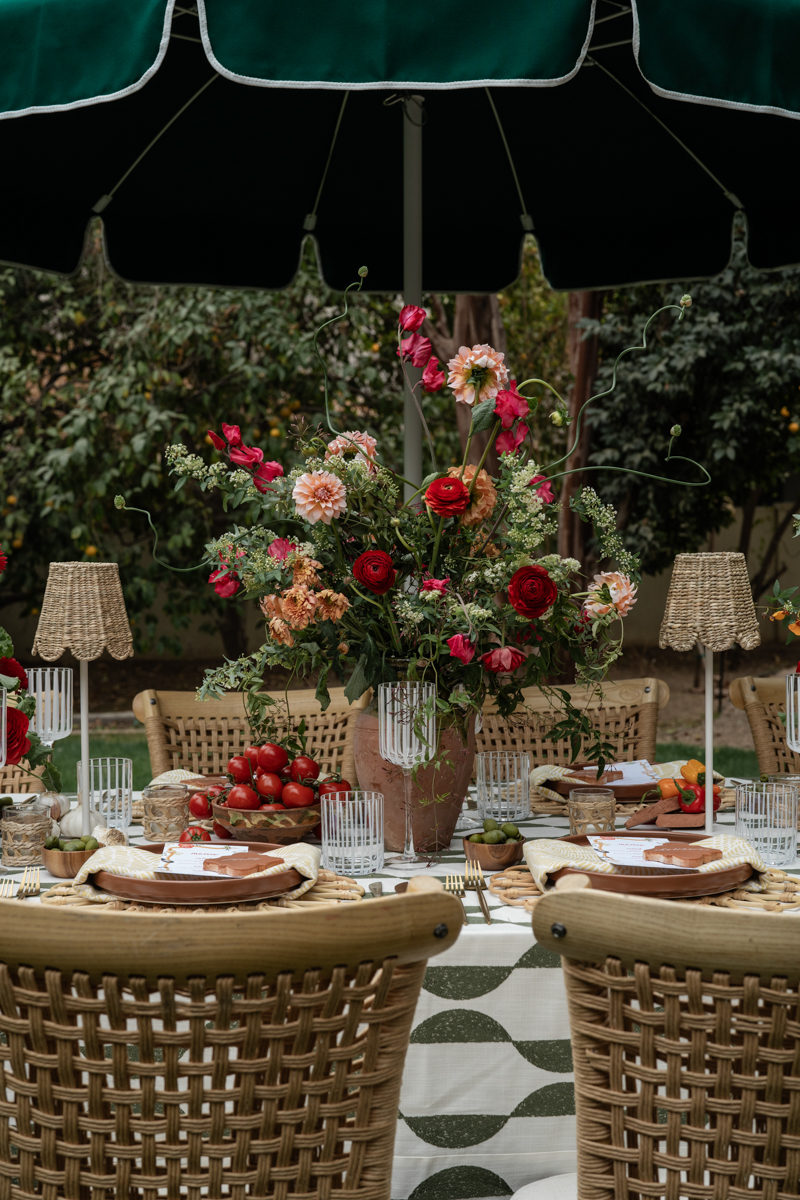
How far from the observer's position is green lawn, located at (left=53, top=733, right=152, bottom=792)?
5625mm

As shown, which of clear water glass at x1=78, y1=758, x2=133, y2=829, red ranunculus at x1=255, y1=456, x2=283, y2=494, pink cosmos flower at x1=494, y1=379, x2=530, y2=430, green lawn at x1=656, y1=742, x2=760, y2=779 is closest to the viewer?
pink cosmos flower at x1=494, y1=379, x2=530, y2=430

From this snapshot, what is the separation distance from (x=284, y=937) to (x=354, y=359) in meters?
6.18

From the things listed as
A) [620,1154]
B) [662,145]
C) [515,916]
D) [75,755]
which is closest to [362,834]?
[515,916]

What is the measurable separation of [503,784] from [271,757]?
41 centimetres

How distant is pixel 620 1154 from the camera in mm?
1035

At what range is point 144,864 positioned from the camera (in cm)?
156

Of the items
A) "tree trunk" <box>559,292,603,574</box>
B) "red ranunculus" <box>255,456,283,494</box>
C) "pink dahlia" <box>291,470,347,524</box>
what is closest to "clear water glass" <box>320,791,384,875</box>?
"pink dahlia" <box>291,470,347,524</box>

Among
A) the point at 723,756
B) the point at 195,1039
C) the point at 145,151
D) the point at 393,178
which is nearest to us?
the point at 195,1039

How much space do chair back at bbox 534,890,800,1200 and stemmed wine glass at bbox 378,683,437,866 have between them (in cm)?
67

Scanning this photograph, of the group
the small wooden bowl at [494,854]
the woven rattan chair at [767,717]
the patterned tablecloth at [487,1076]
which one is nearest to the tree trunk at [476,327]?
the woven rattan chair at [767,717]

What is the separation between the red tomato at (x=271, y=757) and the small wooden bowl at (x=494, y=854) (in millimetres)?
381

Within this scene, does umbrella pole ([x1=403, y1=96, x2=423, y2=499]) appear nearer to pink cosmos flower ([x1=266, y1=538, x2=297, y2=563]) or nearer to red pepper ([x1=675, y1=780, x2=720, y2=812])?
pink cosmos flower ([x1=266, y1=538, x2=297, y2=563])

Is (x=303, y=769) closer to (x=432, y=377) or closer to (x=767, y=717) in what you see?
(x=432, y=377)

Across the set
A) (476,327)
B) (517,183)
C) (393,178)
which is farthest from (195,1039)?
(476,327)
